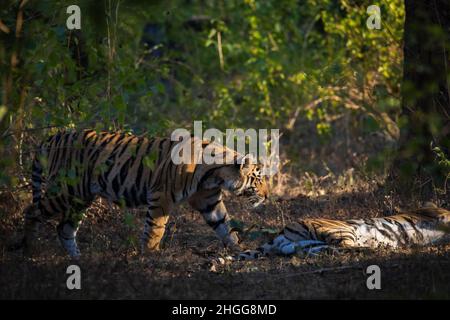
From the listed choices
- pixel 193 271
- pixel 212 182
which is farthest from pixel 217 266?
pixel 212 182

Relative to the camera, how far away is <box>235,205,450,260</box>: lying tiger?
296 inches

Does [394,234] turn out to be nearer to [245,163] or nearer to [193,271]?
[245,163]

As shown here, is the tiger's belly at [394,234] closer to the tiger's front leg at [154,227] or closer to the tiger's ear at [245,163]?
the tiger's ear at [245,163]

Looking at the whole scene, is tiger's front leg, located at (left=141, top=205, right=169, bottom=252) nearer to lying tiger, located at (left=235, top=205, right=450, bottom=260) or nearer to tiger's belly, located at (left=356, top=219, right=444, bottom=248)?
lying tiger, located at (left=235, top=205, right=450, bottom=260)

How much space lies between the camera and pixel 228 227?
806 centimetres

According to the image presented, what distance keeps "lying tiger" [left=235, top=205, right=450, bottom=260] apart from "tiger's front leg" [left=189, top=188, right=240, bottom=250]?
0.59m

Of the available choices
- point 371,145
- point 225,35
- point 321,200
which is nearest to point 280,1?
point 225,35

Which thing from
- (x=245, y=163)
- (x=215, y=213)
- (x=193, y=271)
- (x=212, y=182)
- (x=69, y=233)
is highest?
(x=245, y=163)

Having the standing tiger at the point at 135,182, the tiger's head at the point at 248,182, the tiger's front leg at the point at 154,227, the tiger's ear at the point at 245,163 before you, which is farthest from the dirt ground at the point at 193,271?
the tiger's ear at the point at 245,163

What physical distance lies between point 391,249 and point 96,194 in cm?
285

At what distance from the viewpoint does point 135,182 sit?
7941 millimetres

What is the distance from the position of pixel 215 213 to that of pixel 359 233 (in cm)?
142

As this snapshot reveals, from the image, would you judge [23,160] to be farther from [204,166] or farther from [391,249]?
[391,249]

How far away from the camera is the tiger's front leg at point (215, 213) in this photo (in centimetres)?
805
